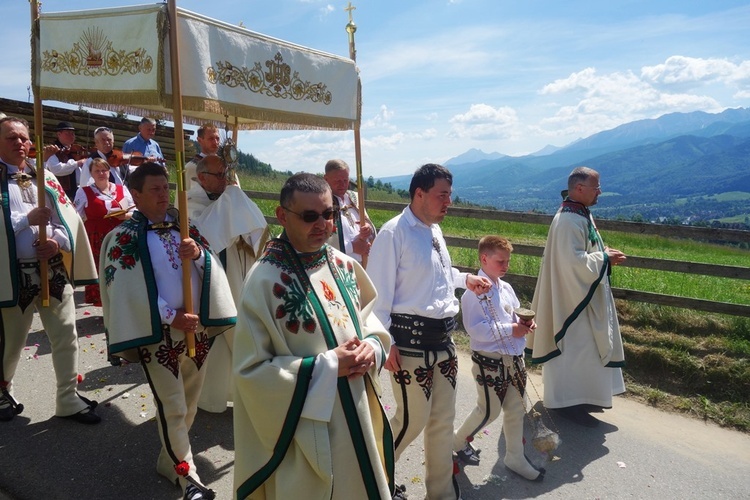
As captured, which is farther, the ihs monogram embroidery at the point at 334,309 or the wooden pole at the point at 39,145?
the wooden pole at the point at 39,145

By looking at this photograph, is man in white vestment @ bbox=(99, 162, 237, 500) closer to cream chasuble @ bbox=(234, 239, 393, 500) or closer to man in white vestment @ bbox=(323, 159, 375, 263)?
cream chasuble @ bbox=(234, 239, 393, 500)

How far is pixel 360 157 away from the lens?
4.50 meters

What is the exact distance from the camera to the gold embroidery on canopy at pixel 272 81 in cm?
338

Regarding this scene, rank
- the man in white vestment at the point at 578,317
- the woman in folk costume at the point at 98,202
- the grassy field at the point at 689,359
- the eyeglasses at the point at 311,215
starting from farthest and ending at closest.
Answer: the woman in folk costume at the point at 98,202
the grassy field at the point at 689,359
the man in white vestment at the point at 578,317
the eyeglasses at the point at 311,215

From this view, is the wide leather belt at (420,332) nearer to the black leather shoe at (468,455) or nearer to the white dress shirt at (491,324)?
the white dress shirt at (491,324)

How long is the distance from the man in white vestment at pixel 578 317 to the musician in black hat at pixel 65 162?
6579mm

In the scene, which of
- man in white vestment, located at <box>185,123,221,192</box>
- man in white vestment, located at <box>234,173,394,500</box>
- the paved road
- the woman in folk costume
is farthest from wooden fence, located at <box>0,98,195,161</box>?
man in white vestment, located at <box>234,173,394,500</box>

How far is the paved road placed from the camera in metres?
3.73

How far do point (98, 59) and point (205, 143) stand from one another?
154 cm

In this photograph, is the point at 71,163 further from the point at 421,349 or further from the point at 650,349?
the point at 650,349

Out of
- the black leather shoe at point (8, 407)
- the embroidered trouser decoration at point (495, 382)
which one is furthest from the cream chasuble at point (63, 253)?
the embroidered trouser decoration at point (495, 382)

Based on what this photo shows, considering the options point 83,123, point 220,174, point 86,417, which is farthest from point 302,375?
point 83,123

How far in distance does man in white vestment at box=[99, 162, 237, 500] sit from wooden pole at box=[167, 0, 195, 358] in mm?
48

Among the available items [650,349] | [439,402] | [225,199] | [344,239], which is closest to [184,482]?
[439,402]
